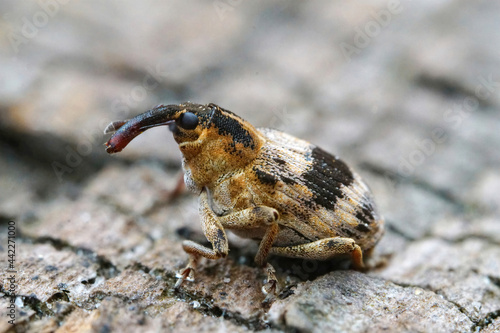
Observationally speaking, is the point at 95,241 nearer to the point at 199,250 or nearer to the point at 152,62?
the point at 199,250

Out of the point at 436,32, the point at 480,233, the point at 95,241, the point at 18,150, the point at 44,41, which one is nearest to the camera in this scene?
the point at 95,241

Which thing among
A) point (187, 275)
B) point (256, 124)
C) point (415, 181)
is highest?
point (256, 124)

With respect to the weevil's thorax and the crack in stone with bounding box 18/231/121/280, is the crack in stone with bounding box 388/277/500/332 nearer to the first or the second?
the weevil's thorax

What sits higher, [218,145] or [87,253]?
[218,145]

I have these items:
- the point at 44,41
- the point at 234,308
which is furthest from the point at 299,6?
the point at 234,308


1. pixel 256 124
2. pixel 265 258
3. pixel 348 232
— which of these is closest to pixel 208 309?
pixel 265 258

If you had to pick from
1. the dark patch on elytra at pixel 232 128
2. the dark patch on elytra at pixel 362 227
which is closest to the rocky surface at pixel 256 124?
the dark patch on elytra at pixel 362 227

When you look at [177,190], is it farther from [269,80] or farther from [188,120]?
[269,80]
